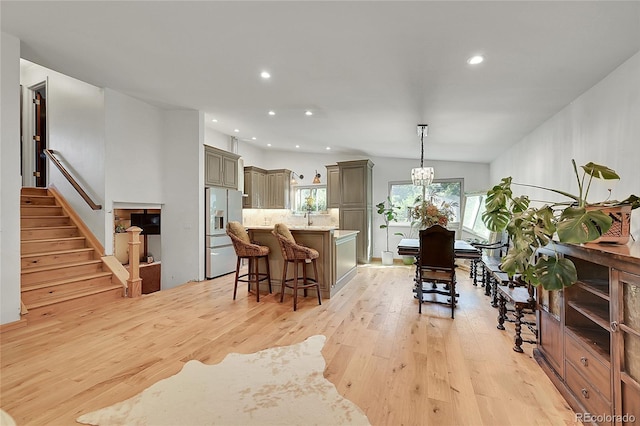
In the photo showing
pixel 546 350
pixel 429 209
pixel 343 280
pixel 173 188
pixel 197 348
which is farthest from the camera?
pixel 173 188

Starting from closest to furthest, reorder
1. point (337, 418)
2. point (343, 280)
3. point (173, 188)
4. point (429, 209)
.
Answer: point (337, 418), point (429, 209), point (343, 280), point (173, 188)

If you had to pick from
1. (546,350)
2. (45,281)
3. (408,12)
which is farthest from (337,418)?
(45,281)

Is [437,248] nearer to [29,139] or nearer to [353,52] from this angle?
[353,52]

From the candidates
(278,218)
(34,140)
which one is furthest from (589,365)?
(34,140)

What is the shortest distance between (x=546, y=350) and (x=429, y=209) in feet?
7.87

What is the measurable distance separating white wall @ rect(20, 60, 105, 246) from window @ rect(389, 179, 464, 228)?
612 centimetres

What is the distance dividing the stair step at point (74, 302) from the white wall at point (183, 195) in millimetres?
1137

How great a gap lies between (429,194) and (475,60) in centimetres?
486

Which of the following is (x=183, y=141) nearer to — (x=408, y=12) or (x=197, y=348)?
(x=197, y=348)

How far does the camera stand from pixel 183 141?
503cm

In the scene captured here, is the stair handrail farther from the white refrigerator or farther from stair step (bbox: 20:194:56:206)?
the white refrigerator

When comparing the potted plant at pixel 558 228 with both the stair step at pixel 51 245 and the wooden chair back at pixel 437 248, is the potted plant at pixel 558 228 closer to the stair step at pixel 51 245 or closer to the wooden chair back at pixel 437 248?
the wooden chair back at pixel 437 248

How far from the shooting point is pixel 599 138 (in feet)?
8.00

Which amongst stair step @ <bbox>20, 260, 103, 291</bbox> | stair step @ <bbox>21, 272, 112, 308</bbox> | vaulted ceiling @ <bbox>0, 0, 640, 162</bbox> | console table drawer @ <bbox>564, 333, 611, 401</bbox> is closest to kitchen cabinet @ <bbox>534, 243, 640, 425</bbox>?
console table drawer @ <bbox>564, 333, 611, 401</bbox>
